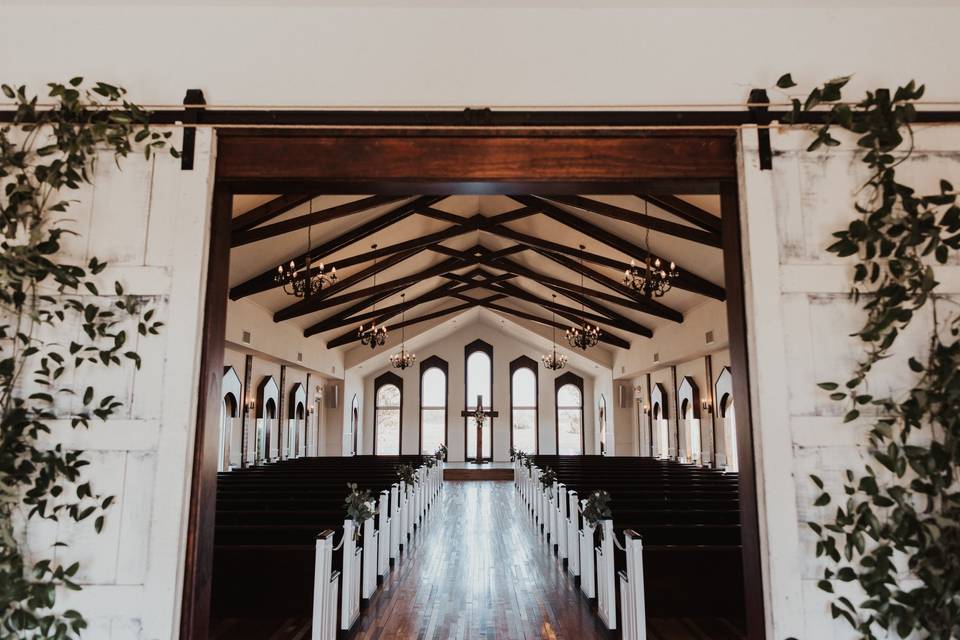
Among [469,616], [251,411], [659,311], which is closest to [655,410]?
[659,311]

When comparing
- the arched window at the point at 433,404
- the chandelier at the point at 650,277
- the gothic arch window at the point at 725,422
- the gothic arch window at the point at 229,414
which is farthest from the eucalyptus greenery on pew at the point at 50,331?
the arched window at the point at 433,404

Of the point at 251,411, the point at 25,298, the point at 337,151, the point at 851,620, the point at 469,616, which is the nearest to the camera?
the point at 851,620

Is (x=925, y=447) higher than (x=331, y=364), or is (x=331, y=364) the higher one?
(x=331, y=364)

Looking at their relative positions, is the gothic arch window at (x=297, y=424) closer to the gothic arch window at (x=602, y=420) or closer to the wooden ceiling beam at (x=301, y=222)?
the wooden ceiling beam at (x=301, y=222)

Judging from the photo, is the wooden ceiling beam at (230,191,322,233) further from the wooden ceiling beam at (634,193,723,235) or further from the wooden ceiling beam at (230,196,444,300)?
the wooden ceiling beam at (634,193,723,235)

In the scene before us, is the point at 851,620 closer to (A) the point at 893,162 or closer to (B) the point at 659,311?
(A) the point at 893,162

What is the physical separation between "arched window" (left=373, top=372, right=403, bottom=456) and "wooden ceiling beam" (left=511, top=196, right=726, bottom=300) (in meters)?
11.4

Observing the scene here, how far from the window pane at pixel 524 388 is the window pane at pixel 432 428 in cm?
234

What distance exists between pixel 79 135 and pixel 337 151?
0.88 metres

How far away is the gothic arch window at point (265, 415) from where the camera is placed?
1162 cm

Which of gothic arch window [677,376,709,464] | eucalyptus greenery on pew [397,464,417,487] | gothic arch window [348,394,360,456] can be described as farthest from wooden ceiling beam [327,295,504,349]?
eucalyptus greenery on pew [397,464,417,487]

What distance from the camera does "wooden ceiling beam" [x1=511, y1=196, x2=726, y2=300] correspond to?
8.59m

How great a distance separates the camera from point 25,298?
2.03 meters

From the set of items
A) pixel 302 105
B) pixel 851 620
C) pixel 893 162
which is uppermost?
pixel 302 105
